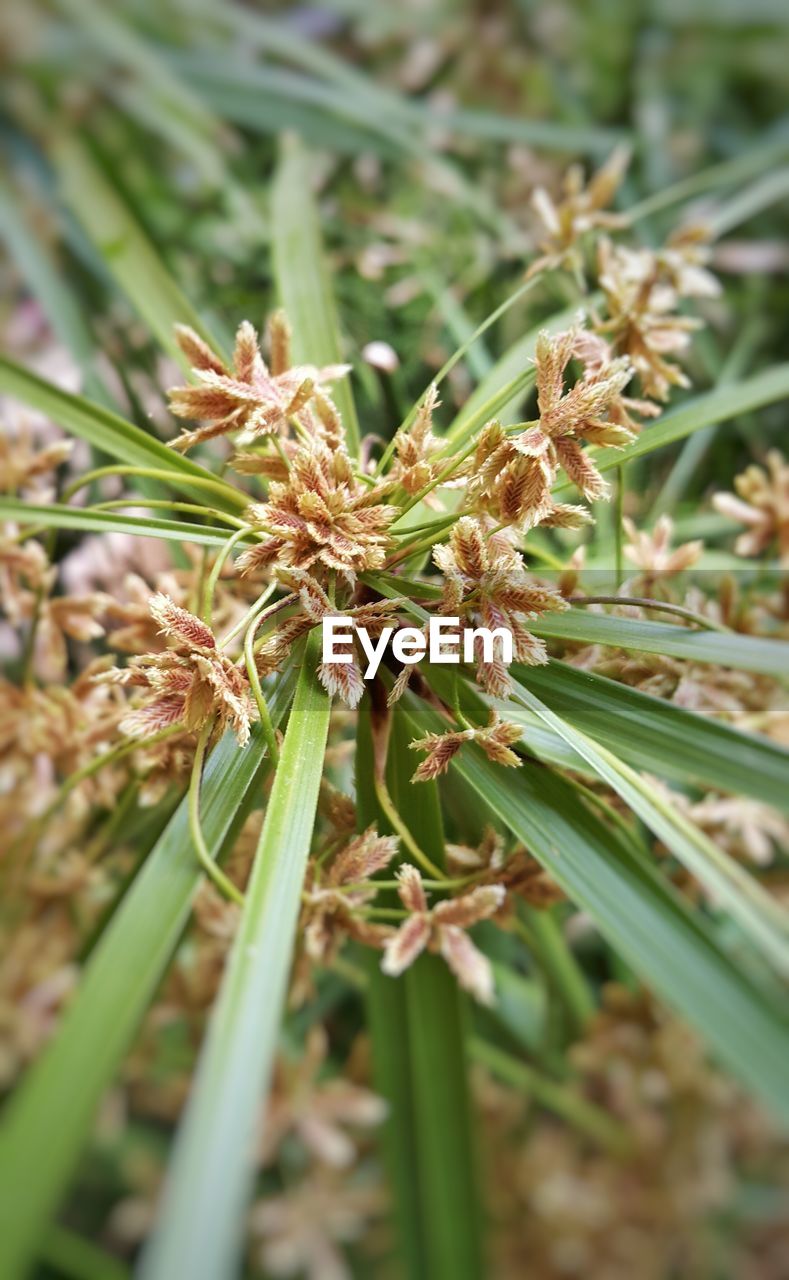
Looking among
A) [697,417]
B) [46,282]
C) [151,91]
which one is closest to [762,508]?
[697,417]

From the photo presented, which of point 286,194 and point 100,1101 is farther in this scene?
point 286,194

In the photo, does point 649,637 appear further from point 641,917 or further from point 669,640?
point 641,917

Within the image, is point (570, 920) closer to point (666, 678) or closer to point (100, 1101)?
point (666, 678)

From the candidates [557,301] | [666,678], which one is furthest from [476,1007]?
[557,301]

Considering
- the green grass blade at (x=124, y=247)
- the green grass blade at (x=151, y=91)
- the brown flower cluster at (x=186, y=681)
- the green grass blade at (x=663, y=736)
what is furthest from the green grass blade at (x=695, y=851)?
the green grass blade at (x=151, y=91)

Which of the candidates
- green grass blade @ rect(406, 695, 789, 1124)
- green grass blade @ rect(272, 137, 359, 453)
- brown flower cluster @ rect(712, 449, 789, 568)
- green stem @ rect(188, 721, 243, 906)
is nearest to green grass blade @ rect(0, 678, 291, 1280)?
green stem @ rect(188, 721, 243, 906)

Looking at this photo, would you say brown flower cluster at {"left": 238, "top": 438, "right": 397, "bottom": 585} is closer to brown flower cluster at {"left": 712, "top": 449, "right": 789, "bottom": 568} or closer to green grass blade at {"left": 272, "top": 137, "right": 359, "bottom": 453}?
green grass blade at {"left": 272, "top": 137, "right": 359, "bottom": 453}
